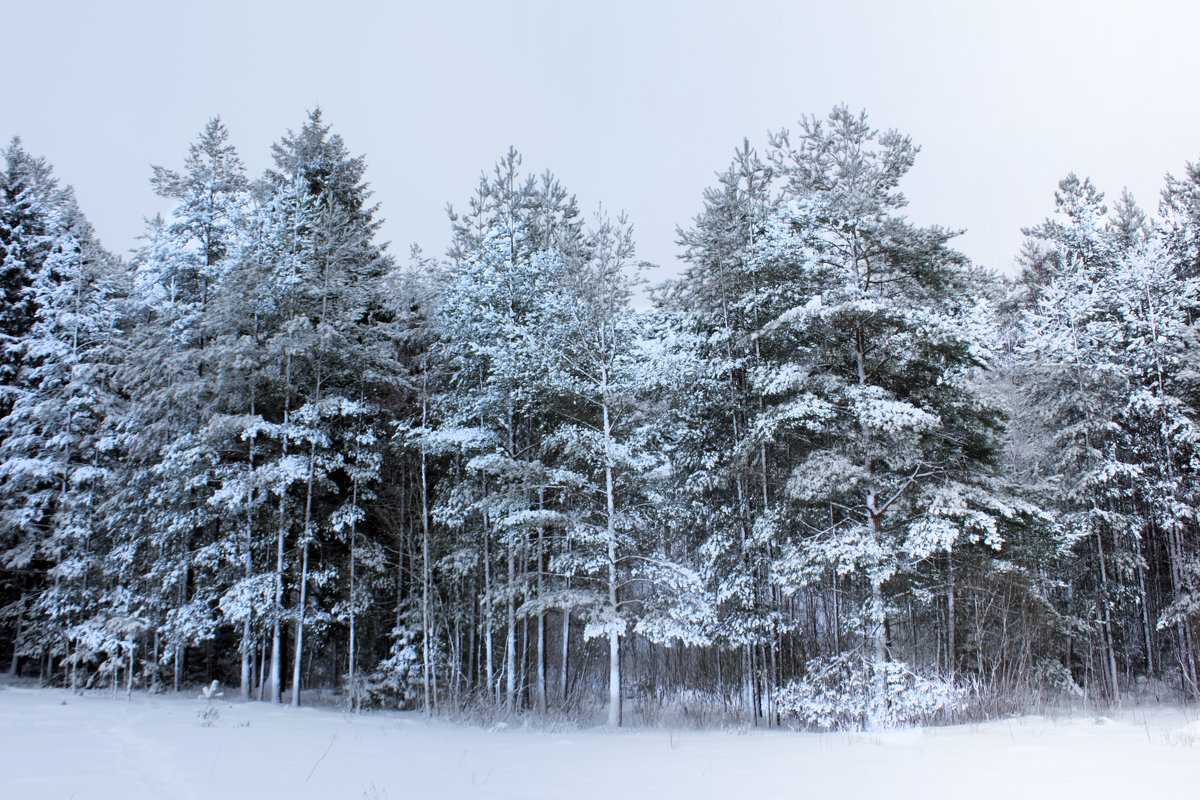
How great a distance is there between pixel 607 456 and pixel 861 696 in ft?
21.1

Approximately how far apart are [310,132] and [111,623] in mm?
13808

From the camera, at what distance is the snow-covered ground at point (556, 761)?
5.91 metres

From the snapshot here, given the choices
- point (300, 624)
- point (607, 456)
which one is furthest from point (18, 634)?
point (607, 456)

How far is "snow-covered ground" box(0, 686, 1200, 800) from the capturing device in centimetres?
591

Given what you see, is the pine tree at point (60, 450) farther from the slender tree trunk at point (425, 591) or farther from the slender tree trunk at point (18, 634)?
the slender tree trunk at point (425, 591)

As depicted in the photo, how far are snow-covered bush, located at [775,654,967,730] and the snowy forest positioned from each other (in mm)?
67

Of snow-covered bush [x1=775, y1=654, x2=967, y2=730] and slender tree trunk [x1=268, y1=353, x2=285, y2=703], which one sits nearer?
snow-covered bush [x1=775, y1=654, x2=967, y2=730]

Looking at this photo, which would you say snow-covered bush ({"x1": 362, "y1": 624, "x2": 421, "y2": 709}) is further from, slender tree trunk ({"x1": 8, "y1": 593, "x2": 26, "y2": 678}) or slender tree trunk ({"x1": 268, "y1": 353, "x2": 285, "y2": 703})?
slender tree trunk ({"x1": 8, "y1": 593, "x2": 26, "y2": 678})

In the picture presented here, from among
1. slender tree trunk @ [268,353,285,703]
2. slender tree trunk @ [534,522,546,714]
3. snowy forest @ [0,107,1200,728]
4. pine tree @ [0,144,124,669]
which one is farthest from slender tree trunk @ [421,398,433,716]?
pine tree @ [0,144,124,669]

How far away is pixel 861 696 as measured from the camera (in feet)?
41.1

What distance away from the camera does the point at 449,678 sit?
16.5 metres

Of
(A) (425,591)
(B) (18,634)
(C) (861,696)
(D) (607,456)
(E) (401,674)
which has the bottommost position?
(E) (401,674)

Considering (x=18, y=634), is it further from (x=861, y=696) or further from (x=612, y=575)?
(x=861, y=696)

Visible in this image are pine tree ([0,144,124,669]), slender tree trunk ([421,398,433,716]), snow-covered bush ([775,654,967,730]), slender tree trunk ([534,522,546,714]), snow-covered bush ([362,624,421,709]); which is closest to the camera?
snow-covered bush ([775,654,967,730])
